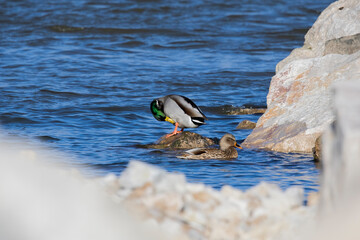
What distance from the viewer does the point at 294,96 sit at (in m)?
8.02

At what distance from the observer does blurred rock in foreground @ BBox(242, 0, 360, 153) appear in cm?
747

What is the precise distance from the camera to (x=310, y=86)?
796 centimetres

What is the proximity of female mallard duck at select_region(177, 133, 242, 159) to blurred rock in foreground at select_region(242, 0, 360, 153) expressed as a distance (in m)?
0.51

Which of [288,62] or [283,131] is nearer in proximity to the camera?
[283,131]

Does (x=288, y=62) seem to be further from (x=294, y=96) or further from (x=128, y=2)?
(x=128, y=2)

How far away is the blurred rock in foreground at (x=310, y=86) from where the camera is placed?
7473 millimetres

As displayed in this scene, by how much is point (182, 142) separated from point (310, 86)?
5.45ft

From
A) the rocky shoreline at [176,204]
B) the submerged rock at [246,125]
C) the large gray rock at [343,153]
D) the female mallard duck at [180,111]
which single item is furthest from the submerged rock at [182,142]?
the large gray rock at [343,153]

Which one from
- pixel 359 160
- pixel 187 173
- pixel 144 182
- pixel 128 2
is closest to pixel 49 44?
pixel 128 2

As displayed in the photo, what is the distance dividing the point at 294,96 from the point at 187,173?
2.09m

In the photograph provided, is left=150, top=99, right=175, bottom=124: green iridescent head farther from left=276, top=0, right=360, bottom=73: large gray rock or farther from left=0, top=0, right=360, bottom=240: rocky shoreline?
left=0, top=0, right=360, bottom=240: rocky shoreline

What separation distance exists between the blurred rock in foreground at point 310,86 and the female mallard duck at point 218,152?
0.51 metres

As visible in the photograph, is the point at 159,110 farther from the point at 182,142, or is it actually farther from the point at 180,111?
the point at 182,142

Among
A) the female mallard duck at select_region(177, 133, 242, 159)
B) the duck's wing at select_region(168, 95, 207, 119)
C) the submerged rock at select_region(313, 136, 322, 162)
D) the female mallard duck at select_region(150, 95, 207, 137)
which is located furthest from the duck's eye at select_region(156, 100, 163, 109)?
the submerged rock at select_region(313, 136, 322, 162)
